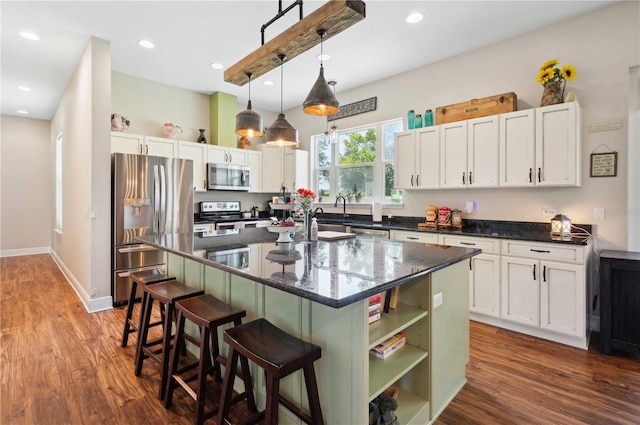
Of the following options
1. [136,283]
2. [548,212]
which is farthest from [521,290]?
[136,283]

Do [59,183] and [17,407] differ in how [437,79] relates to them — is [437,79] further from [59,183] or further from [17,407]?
[59,183]

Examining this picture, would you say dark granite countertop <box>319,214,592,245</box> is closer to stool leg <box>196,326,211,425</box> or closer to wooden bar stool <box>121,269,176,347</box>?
wooden bar stool <box>121,269,176,347</box>

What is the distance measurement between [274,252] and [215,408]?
0.98 metres

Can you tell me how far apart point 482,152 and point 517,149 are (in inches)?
13.1

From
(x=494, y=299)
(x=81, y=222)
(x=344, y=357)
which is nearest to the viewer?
(x=344, y=357)

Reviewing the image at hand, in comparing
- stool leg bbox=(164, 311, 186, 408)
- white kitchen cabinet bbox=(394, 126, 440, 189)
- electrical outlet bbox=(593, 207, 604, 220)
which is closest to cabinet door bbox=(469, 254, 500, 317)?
electrical outlet bbox=(593, 207, 604, 220)

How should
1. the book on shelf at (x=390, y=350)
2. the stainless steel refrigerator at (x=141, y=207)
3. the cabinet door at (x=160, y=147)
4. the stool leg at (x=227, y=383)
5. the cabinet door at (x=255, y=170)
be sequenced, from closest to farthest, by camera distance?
1. the stool leg at (x=227, y=383)
2. the book on shelf at (x=390, y=350)
3. the stainless steel refrigerator at (x=141, y=207)
4. the cabinet door at (x=160, y=147)
5. the cabinet door at (x=255, y=170)

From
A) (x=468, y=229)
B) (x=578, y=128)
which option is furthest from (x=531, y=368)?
(x=578, y=128)

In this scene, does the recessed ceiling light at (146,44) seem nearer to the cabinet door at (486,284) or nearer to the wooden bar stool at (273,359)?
the wooden bar stool at (273,359)

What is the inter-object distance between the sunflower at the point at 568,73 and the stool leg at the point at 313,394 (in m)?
3.43

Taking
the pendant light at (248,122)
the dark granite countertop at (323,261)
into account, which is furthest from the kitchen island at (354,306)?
the pendant light at (248,122)

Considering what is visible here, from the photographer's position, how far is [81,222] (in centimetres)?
404

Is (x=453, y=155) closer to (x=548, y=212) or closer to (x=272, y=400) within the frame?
(x=548, y=212)

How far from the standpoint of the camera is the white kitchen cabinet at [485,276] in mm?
3133
